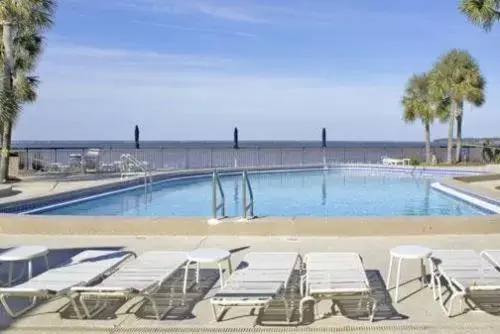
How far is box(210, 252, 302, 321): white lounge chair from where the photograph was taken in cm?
377

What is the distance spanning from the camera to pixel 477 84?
22.6m

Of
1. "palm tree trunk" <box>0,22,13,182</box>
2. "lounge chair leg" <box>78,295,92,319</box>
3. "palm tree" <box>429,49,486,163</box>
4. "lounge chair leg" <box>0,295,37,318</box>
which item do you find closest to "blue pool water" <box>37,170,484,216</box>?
"palm tree trunk" <box>0,22,13,182</box>

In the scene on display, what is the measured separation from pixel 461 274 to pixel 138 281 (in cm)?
248

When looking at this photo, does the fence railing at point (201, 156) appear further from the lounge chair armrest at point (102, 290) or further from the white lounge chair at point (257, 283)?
the lounge chair armrest at point (102, 290)

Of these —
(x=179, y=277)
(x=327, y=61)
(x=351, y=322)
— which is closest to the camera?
(x=351, y=322)

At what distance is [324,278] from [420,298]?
0.93 metres

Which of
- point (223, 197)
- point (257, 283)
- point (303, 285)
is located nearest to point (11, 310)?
point (257, 283)

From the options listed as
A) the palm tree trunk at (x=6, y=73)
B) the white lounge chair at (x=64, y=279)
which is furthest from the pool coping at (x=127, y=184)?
the white lounge chair at (x=64, y=279)

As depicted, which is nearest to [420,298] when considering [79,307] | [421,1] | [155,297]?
[155,297]

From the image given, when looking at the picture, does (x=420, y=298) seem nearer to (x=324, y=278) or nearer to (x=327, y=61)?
(x=324, y=278)

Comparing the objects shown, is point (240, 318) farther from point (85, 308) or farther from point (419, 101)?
point (419, 101)

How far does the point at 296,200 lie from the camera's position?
14070 millimetres

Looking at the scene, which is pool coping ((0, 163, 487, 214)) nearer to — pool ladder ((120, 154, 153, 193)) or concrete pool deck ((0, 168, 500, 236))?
pool ladder ((120, 154, 153, 193))

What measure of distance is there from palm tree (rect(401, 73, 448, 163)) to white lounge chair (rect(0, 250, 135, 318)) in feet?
68.8
